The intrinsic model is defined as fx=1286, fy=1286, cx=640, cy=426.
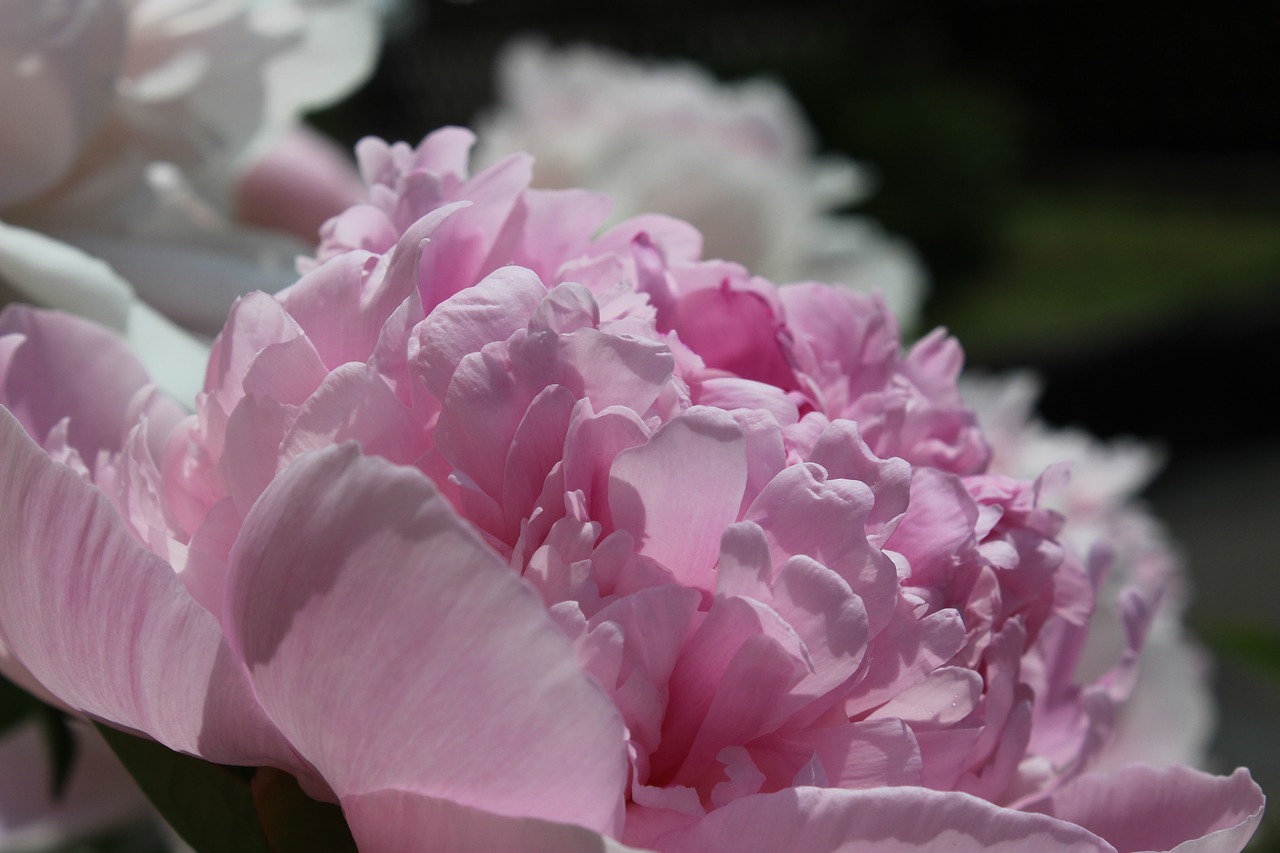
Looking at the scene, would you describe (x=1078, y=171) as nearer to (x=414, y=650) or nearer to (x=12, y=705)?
(x=12, y=705)

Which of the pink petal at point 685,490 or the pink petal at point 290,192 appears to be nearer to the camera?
the pink petal at point 685,490

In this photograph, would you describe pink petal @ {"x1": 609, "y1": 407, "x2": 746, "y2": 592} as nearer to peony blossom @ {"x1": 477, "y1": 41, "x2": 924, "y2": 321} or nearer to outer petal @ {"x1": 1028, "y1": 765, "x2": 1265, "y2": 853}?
outer petal @ {"x1": 1028, "y1": 765, "x2": 1265, "y2": 853}

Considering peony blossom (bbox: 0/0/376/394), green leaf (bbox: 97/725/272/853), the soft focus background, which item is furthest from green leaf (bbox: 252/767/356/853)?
the soft focus background

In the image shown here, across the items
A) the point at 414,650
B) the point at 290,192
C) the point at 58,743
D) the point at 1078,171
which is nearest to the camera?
the point at 414,650

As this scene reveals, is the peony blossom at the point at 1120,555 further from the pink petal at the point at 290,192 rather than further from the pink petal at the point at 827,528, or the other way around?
the pink petal at the point at 290,192

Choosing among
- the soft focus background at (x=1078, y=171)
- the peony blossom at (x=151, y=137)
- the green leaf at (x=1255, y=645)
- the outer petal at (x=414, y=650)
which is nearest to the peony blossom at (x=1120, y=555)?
the green leaf at (x=1255, y=645)

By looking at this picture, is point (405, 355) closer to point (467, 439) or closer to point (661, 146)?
point (467, 439)

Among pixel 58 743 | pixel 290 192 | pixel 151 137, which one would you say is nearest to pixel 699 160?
pixel 290 192
